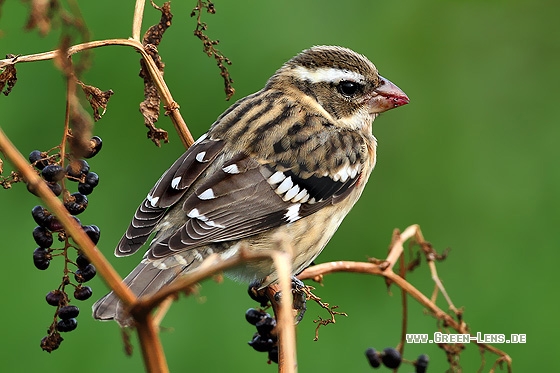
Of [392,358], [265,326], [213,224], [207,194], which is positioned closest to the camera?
[392,358]

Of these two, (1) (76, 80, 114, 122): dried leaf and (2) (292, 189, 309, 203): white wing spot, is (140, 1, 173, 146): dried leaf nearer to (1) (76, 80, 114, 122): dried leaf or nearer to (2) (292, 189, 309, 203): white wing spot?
(1) (76, 80, 114, 122): dried leaf

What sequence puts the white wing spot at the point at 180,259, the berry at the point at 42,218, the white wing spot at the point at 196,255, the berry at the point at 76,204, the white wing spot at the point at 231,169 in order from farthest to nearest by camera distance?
the white wing spot at the point at 231,169 < the white wing spot at the point at 196,255 < the white wing spot at the point at 180,259 < the berry at the point at 76,204 < the berry at the point at 42,218

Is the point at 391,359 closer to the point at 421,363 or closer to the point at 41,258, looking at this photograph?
the point at 421,363

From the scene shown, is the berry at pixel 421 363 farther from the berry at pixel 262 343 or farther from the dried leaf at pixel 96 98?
the dried leaf at pixel 96 98

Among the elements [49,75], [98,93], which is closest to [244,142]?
[98,93]

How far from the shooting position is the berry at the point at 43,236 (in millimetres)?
2340

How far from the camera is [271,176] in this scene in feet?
12.4

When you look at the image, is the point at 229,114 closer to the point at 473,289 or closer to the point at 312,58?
the point at 312,58

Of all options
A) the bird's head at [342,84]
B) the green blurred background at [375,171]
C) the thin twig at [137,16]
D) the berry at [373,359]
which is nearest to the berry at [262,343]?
the berry at [373,359]

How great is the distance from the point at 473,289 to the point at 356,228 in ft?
2.97

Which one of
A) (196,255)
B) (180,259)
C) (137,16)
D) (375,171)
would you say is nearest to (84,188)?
(137,16)

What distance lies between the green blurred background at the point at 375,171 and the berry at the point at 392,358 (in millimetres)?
1965

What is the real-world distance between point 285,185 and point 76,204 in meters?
1.43

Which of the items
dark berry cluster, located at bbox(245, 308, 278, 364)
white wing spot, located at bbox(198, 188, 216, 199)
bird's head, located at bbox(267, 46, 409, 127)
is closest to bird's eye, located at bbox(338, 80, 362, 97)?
bird's head, located at bbox(267, 46, 409, 127)
